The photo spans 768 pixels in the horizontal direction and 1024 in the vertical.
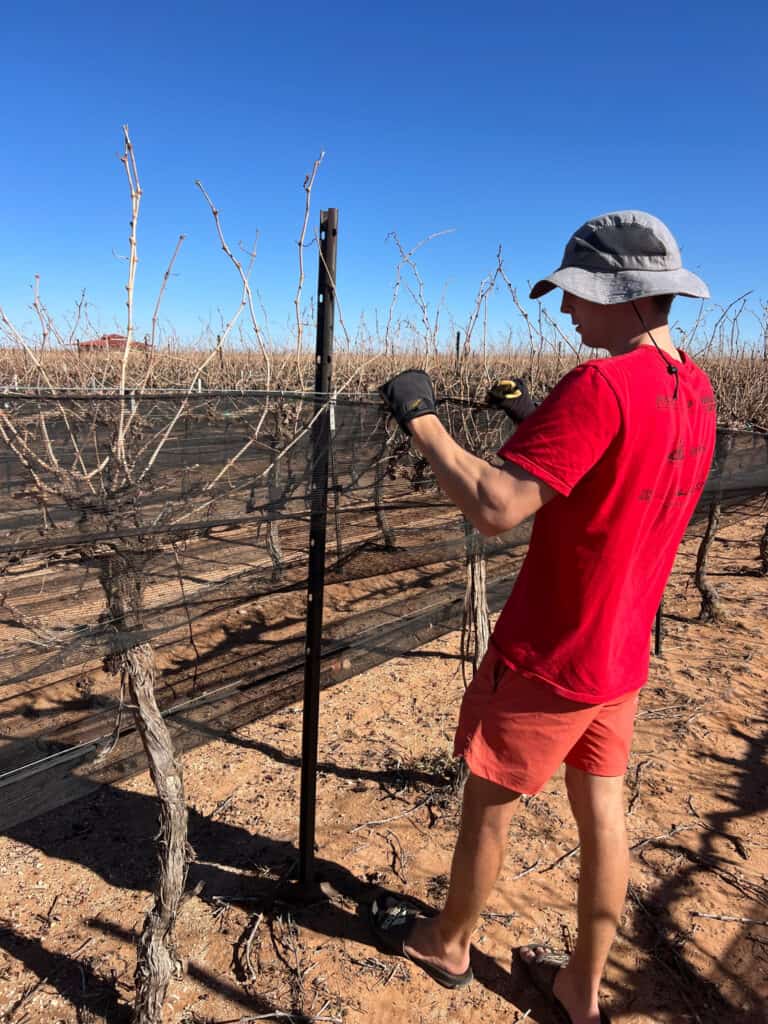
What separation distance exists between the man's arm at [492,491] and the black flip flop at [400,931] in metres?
1.13

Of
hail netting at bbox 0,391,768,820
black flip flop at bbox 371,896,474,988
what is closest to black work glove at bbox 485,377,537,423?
hail netting at bbox 0,391,768,820

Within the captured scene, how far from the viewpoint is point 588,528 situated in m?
1.15

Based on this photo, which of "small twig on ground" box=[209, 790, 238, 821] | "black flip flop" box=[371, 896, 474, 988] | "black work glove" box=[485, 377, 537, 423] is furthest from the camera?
"small twig on ground" box=[209, 790, 238, 821]

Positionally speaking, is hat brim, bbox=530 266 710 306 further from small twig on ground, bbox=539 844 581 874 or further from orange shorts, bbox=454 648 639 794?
small twig on ground, bbox=539 844 581 874

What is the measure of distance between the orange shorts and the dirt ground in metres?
0.68

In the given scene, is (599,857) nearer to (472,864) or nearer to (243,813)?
(472,864)

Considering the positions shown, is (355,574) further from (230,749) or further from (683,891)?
(683,891)

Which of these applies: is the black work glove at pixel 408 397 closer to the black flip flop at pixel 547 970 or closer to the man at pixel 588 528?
the man at pixel 588 528

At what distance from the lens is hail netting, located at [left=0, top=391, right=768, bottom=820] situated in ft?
4.58

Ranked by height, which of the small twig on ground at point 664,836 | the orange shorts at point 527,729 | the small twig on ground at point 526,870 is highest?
the orange shorts at point 527,729

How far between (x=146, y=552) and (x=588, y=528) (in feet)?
3.10

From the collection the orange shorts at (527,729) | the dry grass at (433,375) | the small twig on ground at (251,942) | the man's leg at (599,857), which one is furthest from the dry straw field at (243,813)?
the dry grass at (433,375)

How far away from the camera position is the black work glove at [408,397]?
1.16m

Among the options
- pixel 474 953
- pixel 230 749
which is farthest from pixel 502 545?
pixel 474 953
